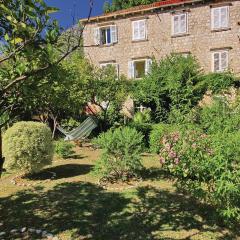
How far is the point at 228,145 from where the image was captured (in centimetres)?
→ 630

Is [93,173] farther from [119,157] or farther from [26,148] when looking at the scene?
[26,148]

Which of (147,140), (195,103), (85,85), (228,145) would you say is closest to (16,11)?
(228,145)

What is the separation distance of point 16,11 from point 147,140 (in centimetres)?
1435

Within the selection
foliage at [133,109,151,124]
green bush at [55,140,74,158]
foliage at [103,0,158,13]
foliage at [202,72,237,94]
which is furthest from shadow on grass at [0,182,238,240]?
foliage at [103,0,158,13]

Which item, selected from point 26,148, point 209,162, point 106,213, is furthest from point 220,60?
point 209,162

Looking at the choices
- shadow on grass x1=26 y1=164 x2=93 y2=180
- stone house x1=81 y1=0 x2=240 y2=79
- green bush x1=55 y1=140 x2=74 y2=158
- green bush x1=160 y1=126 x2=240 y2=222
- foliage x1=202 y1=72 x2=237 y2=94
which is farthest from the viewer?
stone house x1=81 y1=0 x2=240 y2=79

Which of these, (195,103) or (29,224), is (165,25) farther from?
(29,224)

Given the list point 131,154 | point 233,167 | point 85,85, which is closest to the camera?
point 233,167

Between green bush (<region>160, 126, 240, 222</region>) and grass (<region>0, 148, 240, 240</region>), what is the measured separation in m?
0.66

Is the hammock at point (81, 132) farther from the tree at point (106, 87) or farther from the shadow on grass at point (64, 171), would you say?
the shadow on grass at point (64, 171)

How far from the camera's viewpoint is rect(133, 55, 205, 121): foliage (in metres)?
21.7

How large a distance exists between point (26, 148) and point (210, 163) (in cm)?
675

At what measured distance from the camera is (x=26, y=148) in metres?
11.1

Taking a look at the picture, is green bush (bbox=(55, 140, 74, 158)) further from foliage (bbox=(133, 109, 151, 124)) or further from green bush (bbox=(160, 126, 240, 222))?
foliage (bbox=(133, 109, 151, 124))
